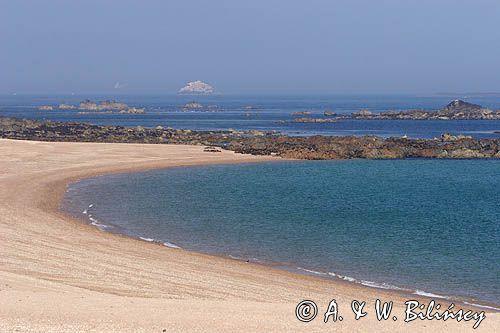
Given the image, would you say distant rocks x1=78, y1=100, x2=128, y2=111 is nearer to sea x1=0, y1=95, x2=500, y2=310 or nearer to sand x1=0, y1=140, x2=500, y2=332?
sea x1=0, y1=95, x2=500, y2=310

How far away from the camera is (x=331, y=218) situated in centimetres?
2898

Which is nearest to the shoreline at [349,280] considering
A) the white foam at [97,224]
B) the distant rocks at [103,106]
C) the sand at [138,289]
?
the sand at [138,289]

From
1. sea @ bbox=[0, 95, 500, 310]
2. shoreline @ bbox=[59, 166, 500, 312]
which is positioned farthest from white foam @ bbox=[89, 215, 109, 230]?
shoreline @ bbox=[59, 166, 500, 312]

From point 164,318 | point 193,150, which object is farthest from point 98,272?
point 193,150

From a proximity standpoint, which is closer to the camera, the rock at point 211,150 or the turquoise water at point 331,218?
the turquoise water at point 331,218

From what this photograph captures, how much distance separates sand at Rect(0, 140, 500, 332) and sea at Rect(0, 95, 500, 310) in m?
1.52

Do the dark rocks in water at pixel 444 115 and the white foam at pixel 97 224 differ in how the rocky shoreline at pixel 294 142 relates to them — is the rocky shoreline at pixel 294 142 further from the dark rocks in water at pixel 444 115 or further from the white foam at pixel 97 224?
the dark rocks in water at pixel 444 115

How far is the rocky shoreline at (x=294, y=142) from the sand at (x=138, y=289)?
3217 centimetres

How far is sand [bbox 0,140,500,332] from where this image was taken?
40.8 feet

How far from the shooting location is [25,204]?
30.2 metres

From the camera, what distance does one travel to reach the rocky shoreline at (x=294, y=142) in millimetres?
58750

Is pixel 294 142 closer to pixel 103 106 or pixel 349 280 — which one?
pixel 349 280

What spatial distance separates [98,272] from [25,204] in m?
13.8

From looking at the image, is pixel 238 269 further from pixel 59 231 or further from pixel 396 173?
pixel 396 173
